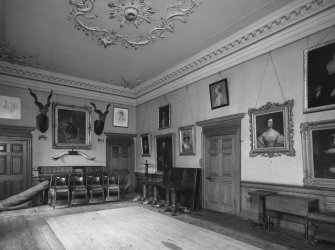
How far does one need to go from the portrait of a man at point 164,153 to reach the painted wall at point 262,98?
0.52 m

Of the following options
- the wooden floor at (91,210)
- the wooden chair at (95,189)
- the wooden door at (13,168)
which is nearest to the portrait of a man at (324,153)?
the wooden floor at (91,210)

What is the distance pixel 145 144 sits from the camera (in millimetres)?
10828

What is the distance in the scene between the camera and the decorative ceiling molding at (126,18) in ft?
17.5

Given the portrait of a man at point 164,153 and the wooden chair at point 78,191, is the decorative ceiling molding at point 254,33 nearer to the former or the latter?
the portrait of a man at point 164,153

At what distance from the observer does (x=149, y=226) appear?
560 centimetres

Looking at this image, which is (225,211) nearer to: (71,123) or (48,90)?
(71,123)

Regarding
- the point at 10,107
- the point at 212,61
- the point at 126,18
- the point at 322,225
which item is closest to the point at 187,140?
the point at 212,61

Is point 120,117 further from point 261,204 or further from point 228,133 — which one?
point 261,204

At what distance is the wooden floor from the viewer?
444 cm

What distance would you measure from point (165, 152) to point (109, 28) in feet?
16.2

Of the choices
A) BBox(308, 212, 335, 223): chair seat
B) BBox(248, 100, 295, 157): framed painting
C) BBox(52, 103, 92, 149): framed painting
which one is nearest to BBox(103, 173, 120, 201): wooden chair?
BBox(52, 103, 92, 149): framed painting

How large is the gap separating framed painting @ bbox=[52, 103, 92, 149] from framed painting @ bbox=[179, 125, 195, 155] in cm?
406

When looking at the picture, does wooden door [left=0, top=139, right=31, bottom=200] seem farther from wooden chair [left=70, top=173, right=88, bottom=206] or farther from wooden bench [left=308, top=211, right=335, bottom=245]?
wooden bench [left=308, top=211, right=335, bottom=245]

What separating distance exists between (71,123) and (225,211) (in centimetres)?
676
